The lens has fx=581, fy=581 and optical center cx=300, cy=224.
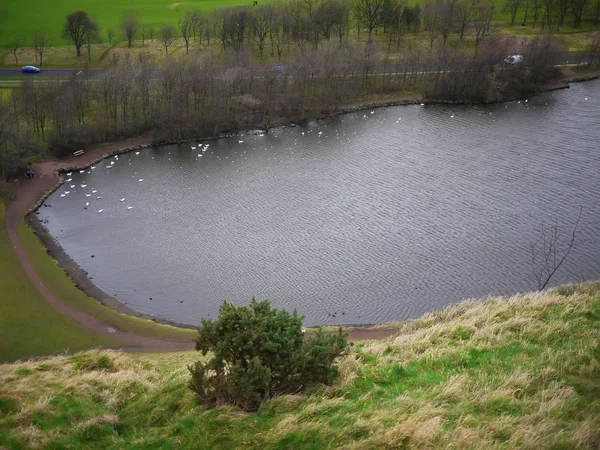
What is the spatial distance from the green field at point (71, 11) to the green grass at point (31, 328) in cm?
5440

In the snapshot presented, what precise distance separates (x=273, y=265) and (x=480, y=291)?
11.1m

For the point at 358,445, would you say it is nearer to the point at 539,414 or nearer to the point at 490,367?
the point at 539,414

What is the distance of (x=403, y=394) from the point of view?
12.5 metres

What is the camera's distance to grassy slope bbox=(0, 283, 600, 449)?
1065cm

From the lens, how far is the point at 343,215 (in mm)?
38219

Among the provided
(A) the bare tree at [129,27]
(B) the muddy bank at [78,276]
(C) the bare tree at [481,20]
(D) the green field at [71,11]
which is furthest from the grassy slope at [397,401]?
(D) the green field at [71,11]

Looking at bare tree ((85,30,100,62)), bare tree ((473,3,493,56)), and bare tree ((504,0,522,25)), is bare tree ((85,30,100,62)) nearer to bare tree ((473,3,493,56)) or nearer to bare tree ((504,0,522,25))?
bare tree ((473,3,493,56))

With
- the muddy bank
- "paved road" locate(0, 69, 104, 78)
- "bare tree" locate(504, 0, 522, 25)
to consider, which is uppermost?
"bare tree" locate(504, 0, 522, 25)

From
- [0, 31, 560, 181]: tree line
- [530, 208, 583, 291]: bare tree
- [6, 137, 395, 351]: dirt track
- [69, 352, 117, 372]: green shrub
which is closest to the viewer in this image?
[69, 352, 117, 372]: green shrub

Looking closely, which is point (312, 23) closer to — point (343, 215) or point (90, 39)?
point (90, 39)

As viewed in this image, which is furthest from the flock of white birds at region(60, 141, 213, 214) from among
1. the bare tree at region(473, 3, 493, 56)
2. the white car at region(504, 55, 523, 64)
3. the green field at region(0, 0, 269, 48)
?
the bare tree at region(473, 3, 493, 56)

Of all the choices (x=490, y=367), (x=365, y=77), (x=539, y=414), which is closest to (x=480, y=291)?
(x=490, y=367)

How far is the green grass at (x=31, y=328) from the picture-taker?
25656mm

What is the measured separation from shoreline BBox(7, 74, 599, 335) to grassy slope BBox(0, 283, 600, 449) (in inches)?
407
